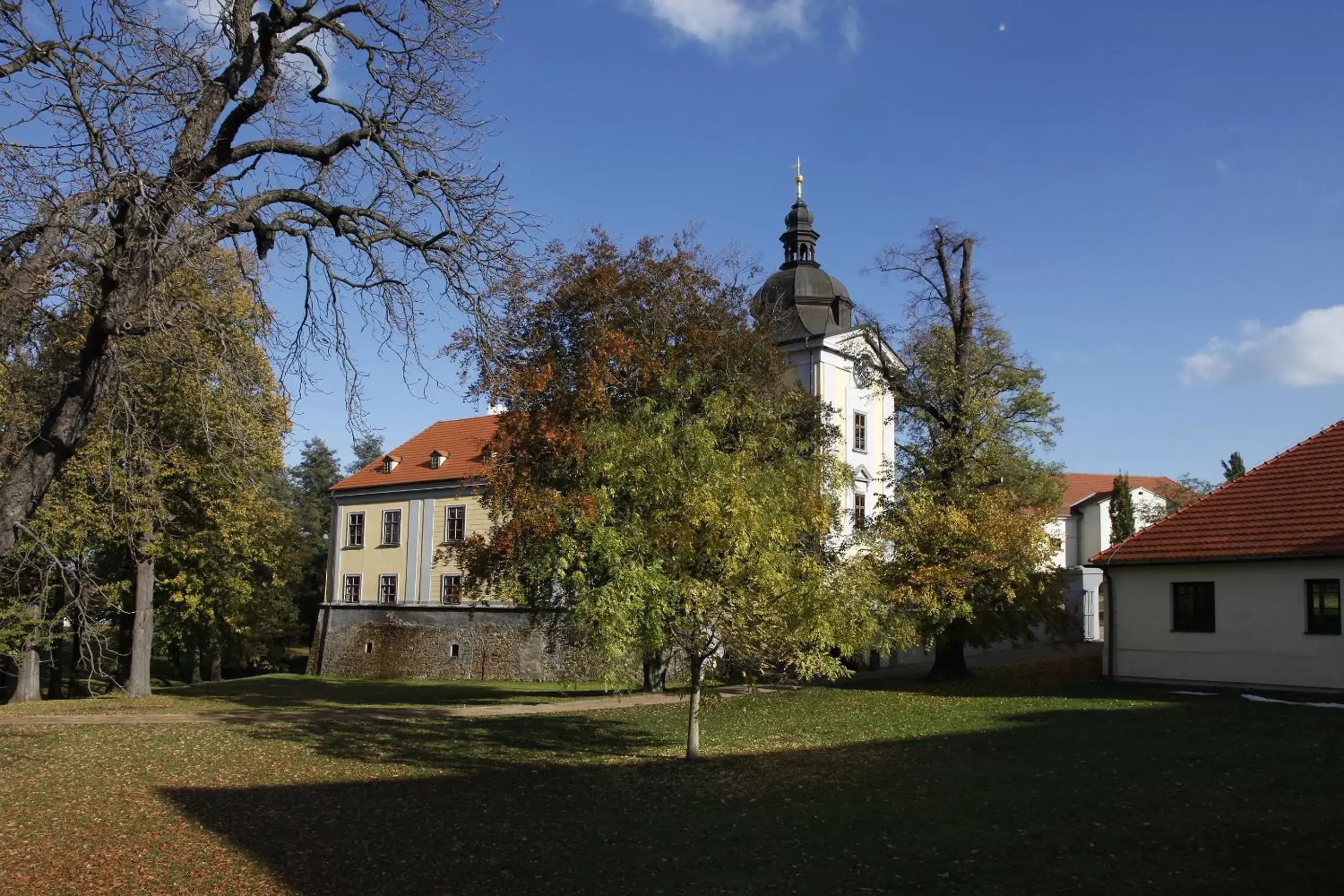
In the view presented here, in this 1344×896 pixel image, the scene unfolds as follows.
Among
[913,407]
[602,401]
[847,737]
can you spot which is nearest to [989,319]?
[913,407]

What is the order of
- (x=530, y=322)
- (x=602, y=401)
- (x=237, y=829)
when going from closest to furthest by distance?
(x=530, y=322) < (x=237, y=829) < (x=602, y=401)

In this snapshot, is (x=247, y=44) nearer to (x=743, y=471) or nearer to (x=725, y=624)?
(x=743, y=471)

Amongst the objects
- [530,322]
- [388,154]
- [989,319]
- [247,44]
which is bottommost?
[530,322]

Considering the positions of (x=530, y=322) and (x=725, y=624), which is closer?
(x=530, y=322)

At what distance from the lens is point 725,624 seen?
14.2 metres

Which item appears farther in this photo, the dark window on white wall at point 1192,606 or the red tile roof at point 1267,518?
the dark window on white wall at point 1192,606

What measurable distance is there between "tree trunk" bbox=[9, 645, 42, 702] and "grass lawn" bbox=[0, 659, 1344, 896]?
361 inches

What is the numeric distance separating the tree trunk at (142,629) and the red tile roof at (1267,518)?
25.0 meters

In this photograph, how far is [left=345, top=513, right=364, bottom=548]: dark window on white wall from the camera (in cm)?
4272

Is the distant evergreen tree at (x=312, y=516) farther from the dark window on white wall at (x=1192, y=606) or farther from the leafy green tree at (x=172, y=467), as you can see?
the dark window on white wall at (x=1192, y=606)

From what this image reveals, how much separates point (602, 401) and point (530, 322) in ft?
35.6

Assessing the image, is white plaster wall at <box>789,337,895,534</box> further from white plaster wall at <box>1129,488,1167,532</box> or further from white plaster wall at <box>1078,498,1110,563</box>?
white plaster wall at <box>1078,498,1110,563</box>

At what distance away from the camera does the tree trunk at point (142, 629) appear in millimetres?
27797

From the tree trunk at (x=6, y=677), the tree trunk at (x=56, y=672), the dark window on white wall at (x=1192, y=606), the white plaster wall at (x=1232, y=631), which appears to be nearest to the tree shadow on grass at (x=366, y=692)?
the tree trunk at (x=56, y=672)
